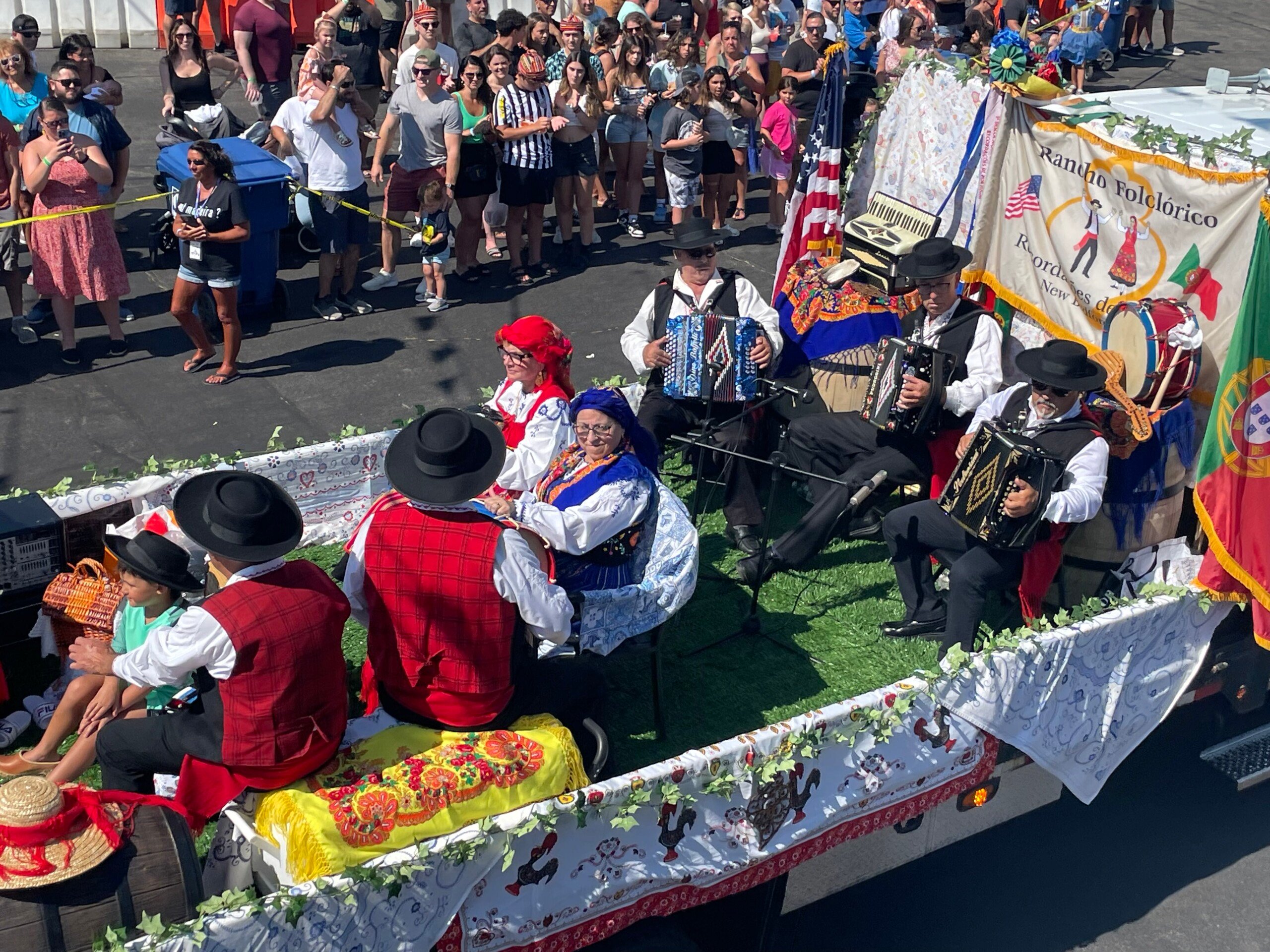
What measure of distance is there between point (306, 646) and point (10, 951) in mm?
1107

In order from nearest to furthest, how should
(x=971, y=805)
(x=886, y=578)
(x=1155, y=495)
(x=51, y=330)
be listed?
(x=971, y=805) → (x=1155, y=495) → (x=886, y=578) → (x=51, y=330)

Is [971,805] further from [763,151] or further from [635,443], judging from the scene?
[763,151]

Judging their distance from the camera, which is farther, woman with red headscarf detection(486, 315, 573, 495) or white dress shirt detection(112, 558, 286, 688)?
woman with red headscarf detection(486, 315, 573, 495)

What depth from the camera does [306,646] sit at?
13.3ft

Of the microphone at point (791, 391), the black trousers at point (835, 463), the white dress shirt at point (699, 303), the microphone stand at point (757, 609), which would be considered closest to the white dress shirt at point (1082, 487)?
the microphone stand at point (757, 609)

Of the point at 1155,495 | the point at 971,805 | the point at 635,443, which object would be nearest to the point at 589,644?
the point at 635,443

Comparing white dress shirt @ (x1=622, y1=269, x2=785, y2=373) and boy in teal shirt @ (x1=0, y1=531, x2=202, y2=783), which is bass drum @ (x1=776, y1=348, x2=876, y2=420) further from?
boy in teal shirt @ (x1=0, y1=531, x2=202, y2=783)

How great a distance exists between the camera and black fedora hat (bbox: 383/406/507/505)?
437 centimetres

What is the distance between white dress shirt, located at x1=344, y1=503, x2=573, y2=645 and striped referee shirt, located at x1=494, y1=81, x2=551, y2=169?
635 centimetres

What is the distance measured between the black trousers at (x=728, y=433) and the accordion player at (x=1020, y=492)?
964 millimetres

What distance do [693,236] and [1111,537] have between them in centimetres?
247

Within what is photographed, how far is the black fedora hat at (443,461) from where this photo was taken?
14.3ft

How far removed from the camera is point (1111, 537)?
18.6 ft

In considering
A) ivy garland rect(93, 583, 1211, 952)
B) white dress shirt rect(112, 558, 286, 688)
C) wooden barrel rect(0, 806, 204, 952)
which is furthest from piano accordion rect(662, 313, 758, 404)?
wooden barrel rect(0, 806, 204, 952)
